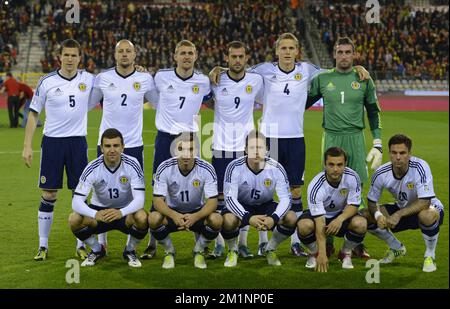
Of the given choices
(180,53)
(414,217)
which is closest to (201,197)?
(180,53)

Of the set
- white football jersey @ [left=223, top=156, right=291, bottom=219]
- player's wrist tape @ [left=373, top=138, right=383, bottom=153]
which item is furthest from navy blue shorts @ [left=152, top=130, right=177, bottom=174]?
player's wrist tape @ [left=373, top=138, right=383, bottom=153]

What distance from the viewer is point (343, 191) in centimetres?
665

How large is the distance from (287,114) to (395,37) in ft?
104

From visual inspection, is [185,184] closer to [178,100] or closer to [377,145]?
[178,100]

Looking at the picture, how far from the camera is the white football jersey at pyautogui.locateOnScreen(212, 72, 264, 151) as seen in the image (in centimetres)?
736

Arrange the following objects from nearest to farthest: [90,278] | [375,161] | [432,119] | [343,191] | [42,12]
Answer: [90,278], [343,191], [375,161], [432,119], [42,12]

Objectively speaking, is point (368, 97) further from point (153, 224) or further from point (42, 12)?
point (42, 12)

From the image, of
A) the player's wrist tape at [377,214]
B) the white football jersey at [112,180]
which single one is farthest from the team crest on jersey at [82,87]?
the player's wrist tape at [377,214]

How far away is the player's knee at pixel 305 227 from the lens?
6531 mm

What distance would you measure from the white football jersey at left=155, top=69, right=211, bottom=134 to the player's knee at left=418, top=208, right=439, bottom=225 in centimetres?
234

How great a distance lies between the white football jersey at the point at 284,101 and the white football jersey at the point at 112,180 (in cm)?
147

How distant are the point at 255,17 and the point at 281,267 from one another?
31614 millimetres

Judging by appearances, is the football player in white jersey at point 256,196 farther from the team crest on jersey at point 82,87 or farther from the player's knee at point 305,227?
the team crest on jersey at point 82,87

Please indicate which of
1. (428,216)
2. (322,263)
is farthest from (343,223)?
(428,216)
